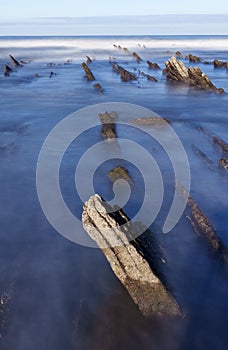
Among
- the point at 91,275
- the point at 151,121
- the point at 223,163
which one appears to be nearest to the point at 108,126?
the point at 151,121

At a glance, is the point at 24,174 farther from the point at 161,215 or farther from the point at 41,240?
the point at 161,215

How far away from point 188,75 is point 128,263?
36845mm

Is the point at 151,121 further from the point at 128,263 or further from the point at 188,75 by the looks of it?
the point at 188,75

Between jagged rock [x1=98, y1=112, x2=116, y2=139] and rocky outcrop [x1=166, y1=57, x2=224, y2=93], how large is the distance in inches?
646

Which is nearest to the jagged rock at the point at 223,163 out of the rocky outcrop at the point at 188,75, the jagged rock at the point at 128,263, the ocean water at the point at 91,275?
the ocean water at the point at 91,275

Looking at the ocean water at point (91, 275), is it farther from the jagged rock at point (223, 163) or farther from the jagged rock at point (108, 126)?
the jagged rock at point (108, 126)

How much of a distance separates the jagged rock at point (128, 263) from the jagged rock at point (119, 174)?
537 cm

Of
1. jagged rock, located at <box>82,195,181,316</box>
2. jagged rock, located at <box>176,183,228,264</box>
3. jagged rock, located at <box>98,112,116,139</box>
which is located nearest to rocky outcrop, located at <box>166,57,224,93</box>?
jagged rock, located at <box>98,112,116,139</box>

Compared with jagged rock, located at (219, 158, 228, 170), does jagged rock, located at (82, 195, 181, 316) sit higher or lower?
higher

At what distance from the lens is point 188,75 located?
41.2 metres

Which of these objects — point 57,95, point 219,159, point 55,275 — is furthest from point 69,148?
point 57,95

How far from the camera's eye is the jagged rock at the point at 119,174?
44.9ft

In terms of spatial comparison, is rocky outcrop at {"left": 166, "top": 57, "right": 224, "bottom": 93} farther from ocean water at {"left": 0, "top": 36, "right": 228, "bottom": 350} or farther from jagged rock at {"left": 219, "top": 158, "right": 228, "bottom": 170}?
jagged rock at {"left": 219, "top": 158, "right": 228, "bottom": 170}

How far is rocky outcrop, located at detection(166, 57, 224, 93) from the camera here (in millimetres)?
36531
